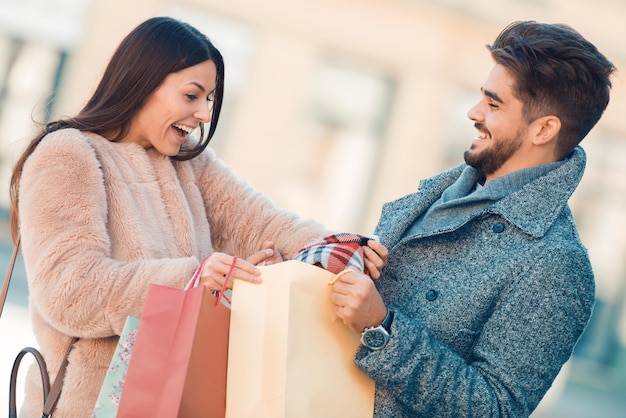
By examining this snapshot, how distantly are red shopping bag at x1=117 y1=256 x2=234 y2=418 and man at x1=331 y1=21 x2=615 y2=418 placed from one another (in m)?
0.37

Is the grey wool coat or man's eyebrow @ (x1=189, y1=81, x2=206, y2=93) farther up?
man's eyebrow @ (x1=189, y1=81, x2=206, y2=93)

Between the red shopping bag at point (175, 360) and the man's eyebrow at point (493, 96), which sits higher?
the man's eyebrow at point (493, 96)

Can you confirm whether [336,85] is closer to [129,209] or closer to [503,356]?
[129,209]

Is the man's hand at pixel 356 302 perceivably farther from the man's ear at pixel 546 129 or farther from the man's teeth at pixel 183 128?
the man's teeth at pixel 183 128

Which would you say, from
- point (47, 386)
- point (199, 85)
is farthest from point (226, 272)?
point (199, 85)

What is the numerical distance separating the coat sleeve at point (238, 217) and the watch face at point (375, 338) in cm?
90

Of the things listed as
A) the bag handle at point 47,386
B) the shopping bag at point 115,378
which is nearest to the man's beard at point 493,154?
the shopping bag at point 115,378

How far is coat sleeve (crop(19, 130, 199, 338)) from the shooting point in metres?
2.55

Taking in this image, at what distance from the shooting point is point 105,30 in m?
11.9

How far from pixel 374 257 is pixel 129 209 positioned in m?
0.82

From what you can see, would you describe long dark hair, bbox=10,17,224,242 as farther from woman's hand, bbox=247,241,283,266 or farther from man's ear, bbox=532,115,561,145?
man's ear, bbox=532,115,561,145

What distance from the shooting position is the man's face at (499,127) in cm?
274

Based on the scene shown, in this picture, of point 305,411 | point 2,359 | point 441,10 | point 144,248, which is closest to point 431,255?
point 305,411

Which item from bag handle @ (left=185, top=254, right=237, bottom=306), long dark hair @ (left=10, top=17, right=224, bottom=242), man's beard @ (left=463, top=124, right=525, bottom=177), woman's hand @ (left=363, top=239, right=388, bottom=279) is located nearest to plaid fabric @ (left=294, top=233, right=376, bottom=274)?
woman's hand @ (left=363, top=239, right=388, bottom=279)
